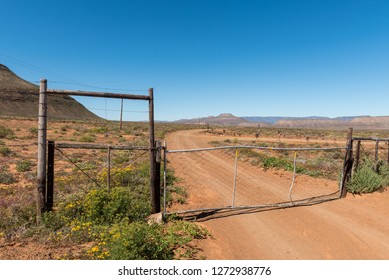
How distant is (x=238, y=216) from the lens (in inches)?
307

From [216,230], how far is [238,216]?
4.37ft

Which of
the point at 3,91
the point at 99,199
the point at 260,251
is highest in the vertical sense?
the point at 3,91

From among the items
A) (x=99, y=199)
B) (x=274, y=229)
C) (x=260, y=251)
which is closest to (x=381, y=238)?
(x=274, y=229)

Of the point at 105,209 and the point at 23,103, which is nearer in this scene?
the point at 105,209

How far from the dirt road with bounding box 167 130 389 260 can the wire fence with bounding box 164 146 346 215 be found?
135 millimetres

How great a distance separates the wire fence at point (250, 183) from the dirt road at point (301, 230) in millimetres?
135

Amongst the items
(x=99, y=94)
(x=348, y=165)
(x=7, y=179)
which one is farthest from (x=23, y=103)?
(x=348, y=165)

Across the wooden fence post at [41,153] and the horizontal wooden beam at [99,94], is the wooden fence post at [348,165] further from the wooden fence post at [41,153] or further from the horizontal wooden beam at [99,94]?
the wooden fence post at [41,153]

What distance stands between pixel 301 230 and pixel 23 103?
11415 cm

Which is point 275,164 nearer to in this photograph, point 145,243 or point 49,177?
point 145,243

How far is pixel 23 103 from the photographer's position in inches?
3743

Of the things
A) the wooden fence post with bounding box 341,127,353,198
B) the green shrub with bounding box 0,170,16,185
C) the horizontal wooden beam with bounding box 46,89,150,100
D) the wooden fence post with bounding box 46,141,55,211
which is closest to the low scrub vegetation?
the wooden fence post with bounding box 46,141,55,211

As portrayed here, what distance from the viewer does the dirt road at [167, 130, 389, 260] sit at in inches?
224

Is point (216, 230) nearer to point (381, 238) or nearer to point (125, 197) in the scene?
point (125, 197)
